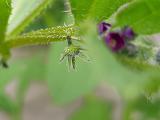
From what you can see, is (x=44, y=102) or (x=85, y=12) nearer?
(x=85, y=12)

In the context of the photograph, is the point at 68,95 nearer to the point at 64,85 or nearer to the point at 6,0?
the point at 64,85

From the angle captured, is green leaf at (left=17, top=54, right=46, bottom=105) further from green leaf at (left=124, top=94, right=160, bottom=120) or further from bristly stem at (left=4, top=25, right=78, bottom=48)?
bristly stem at (left=4, top=25, right=78, bottom=48)

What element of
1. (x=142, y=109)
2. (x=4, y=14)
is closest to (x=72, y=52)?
(x=4, y=14)

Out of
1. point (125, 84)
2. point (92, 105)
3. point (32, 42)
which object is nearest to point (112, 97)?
point (92, 105)

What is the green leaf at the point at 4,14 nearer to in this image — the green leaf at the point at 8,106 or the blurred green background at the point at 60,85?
the blurred green background at the point at 60,85

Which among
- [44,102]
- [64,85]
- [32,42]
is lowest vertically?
[44,102]

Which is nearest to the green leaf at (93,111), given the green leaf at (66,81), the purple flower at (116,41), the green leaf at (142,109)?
the green leaf at (142,109)
